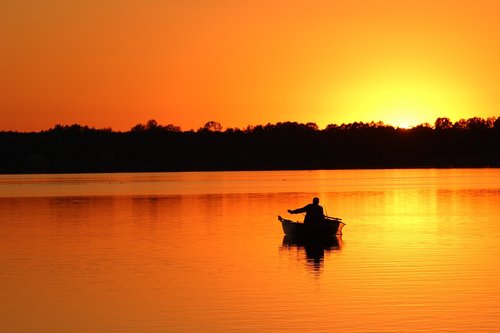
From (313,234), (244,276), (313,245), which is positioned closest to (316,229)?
(313,234)

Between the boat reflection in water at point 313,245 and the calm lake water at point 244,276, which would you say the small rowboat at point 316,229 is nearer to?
the boat reflection in water at point 313,245

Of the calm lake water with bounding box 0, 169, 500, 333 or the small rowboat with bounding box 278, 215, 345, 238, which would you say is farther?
the small rowboat with bounding box 278, 215, 345, 238

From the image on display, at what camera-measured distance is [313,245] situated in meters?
32.7

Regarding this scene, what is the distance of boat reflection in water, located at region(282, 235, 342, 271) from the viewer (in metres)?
28.7

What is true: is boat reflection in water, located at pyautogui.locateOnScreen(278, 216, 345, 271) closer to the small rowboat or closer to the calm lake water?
the small rowboat

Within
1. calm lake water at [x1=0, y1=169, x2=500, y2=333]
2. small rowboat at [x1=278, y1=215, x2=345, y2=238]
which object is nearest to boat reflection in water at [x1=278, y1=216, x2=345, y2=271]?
small rowboat at [x1=278, y1=215, x2=345, y2=238]

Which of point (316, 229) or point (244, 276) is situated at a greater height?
point (316, 229)

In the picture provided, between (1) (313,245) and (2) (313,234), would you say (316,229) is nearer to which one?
(2) (313,234)

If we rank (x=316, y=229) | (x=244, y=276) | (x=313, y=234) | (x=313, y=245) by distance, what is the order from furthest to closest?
(x=313, y=234)
(x=316, y=229)
(x=313, y=245)
(x=244, y=276)

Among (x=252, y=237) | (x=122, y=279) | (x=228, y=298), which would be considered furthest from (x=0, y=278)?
(x=252, y=237)

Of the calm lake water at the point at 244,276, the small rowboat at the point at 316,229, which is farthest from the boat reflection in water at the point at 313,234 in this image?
the calm lake water at the point at 244,276

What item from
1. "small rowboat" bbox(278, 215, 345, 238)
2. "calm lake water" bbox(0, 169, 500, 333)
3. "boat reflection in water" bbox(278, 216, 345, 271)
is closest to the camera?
"calm lake water" bbox(0, 169, 500, 333)

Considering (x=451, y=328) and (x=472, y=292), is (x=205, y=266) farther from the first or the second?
(x=451, y=328)

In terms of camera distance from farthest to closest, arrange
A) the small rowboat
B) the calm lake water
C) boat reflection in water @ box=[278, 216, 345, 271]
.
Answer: the small rowboat < boat reflection in water @ box=[278, 216, 345, 271] < the calm lake water
